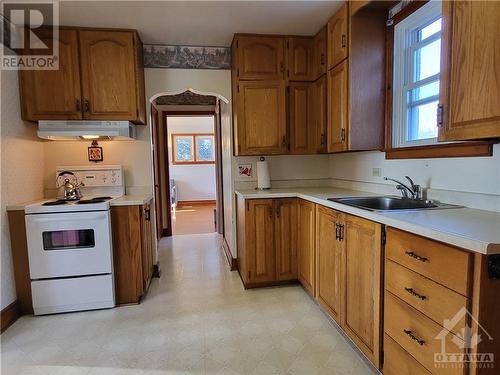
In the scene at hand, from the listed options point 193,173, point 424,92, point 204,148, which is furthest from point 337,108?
point 193,173

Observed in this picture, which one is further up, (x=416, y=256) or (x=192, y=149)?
(x=192, y=149)

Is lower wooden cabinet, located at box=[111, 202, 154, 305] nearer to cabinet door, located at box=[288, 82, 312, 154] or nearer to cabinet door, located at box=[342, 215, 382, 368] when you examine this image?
cabinet door, located at box=[288, 82, 312, 154]

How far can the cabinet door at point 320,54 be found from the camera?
2.70 meters

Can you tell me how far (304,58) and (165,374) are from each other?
113 inches

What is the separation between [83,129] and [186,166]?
5.66 m

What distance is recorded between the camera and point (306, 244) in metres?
2.58

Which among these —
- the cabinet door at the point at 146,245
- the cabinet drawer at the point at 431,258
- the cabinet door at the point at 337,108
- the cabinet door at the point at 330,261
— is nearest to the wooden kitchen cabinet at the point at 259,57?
the cabinet door at the point at 337,108

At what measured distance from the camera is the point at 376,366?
1.57 m

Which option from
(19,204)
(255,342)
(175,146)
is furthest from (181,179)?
(255,342)

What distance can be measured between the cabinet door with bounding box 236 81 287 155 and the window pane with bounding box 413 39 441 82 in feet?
3.85

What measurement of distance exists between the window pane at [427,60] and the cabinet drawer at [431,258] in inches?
50.0

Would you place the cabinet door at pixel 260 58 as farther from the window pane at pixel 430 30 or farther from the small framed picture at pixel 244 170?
the window pane at pixel 430 30

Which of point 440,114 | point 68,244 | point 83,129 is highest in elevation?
point 83,129

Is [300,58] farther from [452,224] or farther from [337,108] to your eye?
[452,224]
